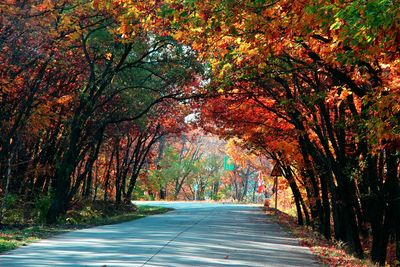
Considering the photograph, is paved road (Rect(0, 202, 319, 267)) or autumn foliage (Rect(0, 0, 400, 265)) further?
paved road (Rect(0, 202, 319, 267))

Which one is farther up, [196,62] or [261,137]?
[196,62]

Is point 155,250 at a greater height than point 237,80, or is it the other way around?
point 237,80

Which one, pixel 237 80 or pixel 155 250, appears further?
pixel 237 80

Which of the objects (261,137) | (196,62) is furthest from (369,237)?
(196,62)

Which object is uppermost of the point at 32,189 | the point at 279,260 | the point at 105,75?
the point at 105,75

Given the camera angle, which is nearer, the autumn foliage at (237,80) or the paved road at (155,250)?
the autumn foliage at (237,80)

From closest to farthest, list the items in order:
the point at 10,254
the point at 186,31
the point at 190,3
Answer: the point at 190,3 < the point at 10,254 < the point at 186,31

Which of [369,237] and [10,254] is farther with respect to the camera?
[369,237]

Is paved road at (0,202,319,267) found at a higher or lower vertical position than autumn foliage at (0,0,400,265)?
lower

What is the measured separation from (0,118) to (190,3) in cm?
1389

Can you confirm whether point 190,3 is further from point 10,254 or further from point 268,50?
point 10,254

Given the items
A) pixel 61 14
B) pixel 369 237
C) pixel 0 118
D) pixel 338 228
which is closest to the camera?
pixel 61 14

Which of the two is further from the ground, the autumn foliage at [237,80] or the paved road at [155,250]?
the autumn foliage at [237,80]

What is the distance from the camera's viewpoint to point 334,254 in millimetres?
15016
